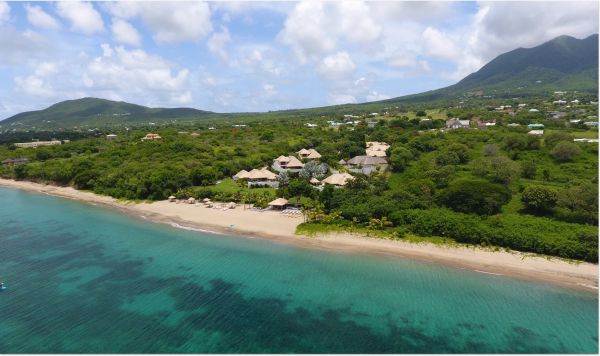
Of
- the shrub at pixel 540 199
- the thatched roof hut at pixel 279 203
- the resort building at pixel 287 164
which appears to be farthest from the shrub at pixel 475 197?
the resort building at pixel 287 164

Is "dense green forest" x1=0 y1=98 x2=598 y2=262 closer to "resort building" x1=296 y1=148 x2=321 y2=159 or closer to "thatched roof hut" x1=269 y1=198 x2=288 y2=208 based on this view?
"resort building" x1=296 y1=148 x2=321 y2=159

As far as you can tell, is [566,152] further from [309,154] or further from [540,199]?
[309,154]

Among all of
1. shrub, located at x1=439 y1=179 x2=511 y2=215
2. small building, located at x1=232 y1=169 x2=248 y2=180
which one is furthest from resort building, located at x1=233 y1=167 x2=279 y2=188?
shrub, located at x1=439 y1=179 x2=511 y2=215

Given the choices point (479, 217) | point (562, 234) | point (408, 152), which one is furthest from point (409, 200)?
point (408, 152)

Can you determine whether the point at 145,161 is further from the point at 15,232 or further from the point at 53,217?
the point at 15,232

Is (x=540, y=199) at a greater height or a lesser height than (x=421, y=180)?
lesser

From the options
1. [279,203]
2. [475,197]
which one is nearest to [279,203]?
[279,203]
